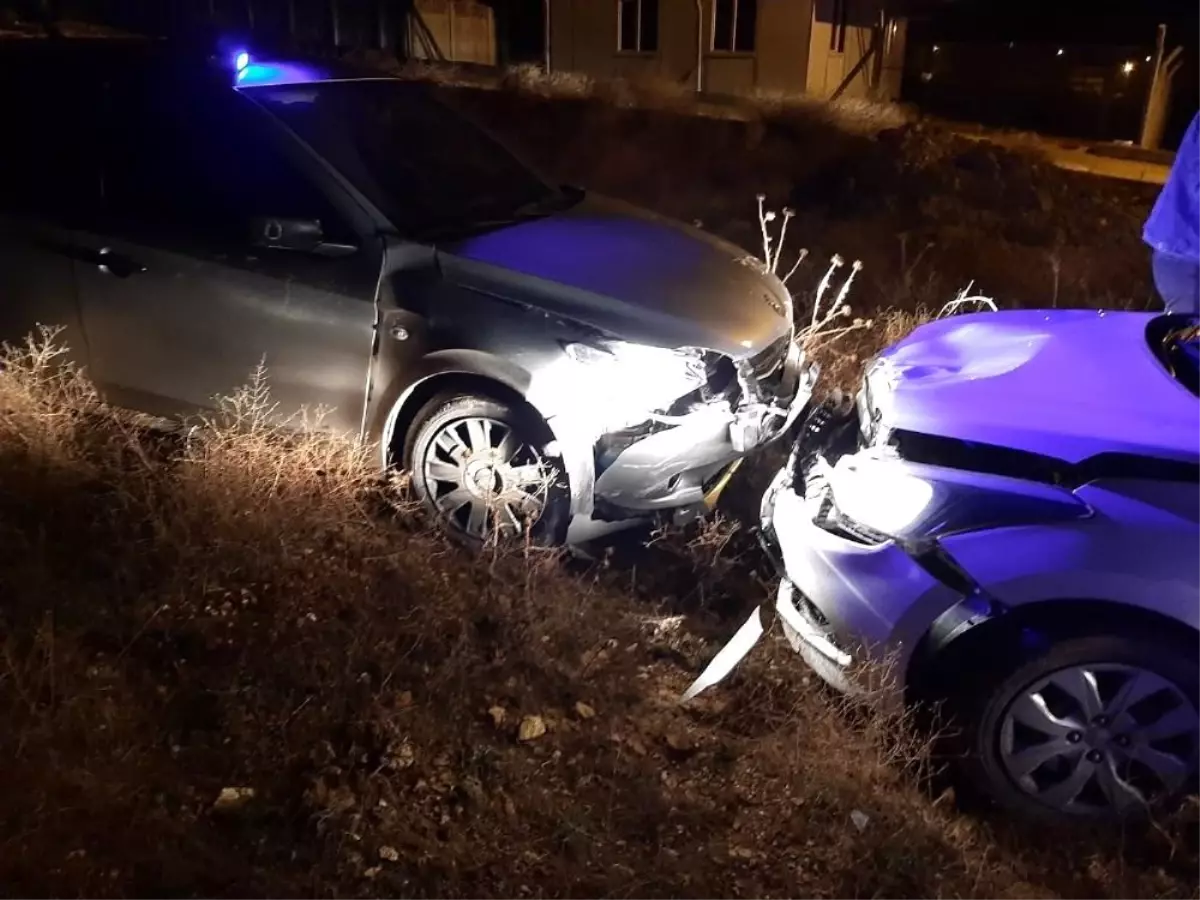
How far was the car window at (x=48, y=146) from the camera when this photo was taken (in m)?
4.50

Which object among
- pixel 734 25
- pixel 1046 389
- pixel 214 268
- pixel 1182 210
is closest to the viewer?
pixel 1046 389

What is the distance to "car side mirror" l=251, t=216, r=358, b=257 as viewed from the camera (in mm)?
3977

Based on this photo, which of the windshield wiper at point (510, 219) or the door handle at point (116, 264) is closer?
the windshield wiper at point (510, 219)

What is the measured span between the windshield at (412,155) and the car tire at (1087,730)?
263 cm

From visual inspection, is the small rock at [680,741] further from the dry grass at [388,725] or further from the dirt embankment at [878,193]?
the dirt embankment at [878,193]

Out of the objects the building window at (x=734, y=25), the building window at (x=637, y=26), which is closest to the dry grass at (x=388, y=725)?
the building window at (x=734, y=25)

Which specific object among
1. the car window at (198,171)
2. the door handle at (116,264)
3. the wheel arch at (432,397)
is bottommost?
the wheel arch at (432,397)

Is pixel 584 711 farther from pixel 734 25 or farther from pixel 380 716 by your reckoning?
pixel 734 25

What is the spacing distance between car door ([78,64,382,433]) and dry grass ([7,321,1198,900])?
0.25 metres

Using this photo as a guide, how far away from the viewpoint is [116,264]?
4340 mm

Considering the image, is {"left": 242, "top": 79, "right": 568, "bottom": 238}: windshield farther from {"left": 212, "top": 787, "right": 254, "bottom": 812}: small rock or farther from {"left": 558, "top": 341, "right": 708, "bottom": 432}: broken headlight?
{"left": 212, "top": 787, "right": 254, "bottom": 812}: small rock

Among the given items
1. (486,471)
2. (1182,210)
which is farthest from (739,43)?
(486,471)

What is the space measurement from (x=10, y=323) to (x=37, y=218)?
49 cm

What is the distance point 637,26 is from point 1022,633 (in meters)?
19.4
